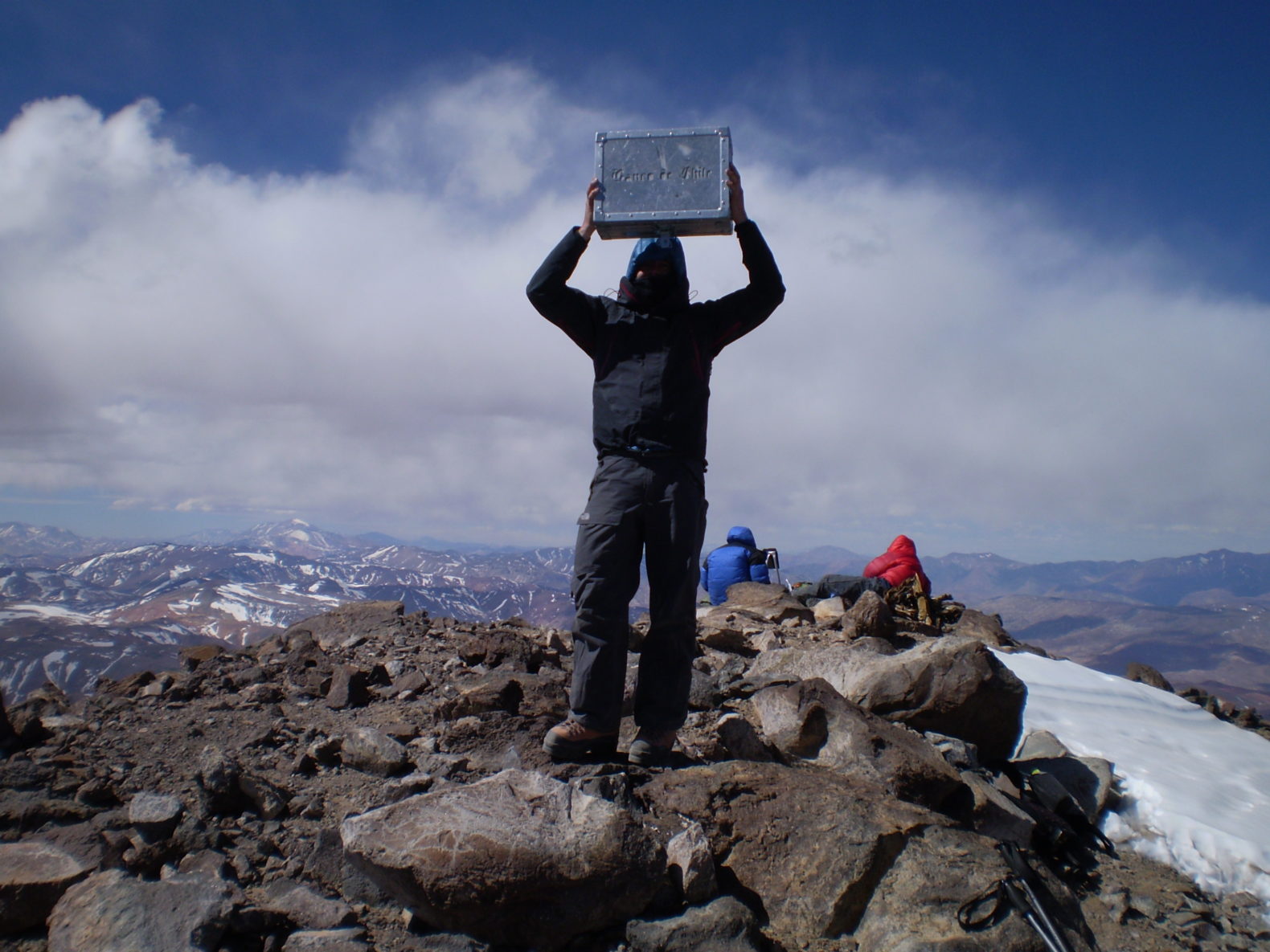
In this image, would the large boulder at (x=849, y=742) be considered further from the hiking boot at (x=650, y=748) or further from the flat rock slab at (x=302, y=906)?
the flat rock slab at (x=302, y=906)

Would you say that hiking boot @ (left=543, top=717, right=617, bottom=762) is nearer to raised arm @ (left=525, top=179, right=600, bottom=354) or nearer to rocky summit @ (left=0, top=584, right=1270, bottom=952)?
rocky summit @ (left=0, top=584, right=1270, bottom=952)

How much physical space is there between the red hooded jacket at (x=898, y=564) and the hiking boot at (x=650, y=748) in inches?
345

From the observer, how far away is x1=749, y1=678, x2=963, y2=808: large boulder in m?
4.08

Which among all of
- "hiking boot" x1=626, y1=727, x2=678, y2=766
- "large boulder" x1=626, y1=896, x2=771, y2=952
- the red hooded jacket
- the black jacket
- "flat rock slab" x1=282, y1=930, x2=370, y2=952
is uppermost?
the black jacket

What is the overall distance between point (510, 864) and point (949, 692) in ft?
13.4

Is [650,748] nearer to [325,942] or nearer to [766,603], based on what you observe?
[325,942]

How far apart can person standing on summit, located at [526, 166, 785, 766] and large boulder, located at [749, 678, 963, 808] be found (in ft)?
3.34

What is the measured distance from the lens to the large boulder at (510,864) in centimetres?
264

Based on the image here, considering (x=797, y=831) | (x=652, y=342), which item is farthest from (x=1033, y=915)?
(x=652, y=342)

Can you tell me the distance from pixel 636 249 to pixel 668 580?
2.09m

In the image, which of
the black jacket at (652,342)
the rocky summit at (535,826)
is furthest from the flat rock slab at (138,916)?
the black jacket at (652,342)

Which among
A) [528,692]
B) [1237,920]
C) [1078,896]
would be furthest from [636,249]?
[1237,920]

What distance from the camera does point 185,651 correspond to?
22.1 ft

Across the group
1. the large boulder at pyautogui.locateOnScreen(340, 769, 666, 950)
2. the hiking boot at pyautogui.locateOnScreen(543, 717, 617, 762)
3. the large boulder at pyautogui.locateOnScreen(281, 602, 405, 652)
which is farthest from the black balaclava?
the large boulder at pyautogui.locateOnScreen(281, 602, 405, 652)
